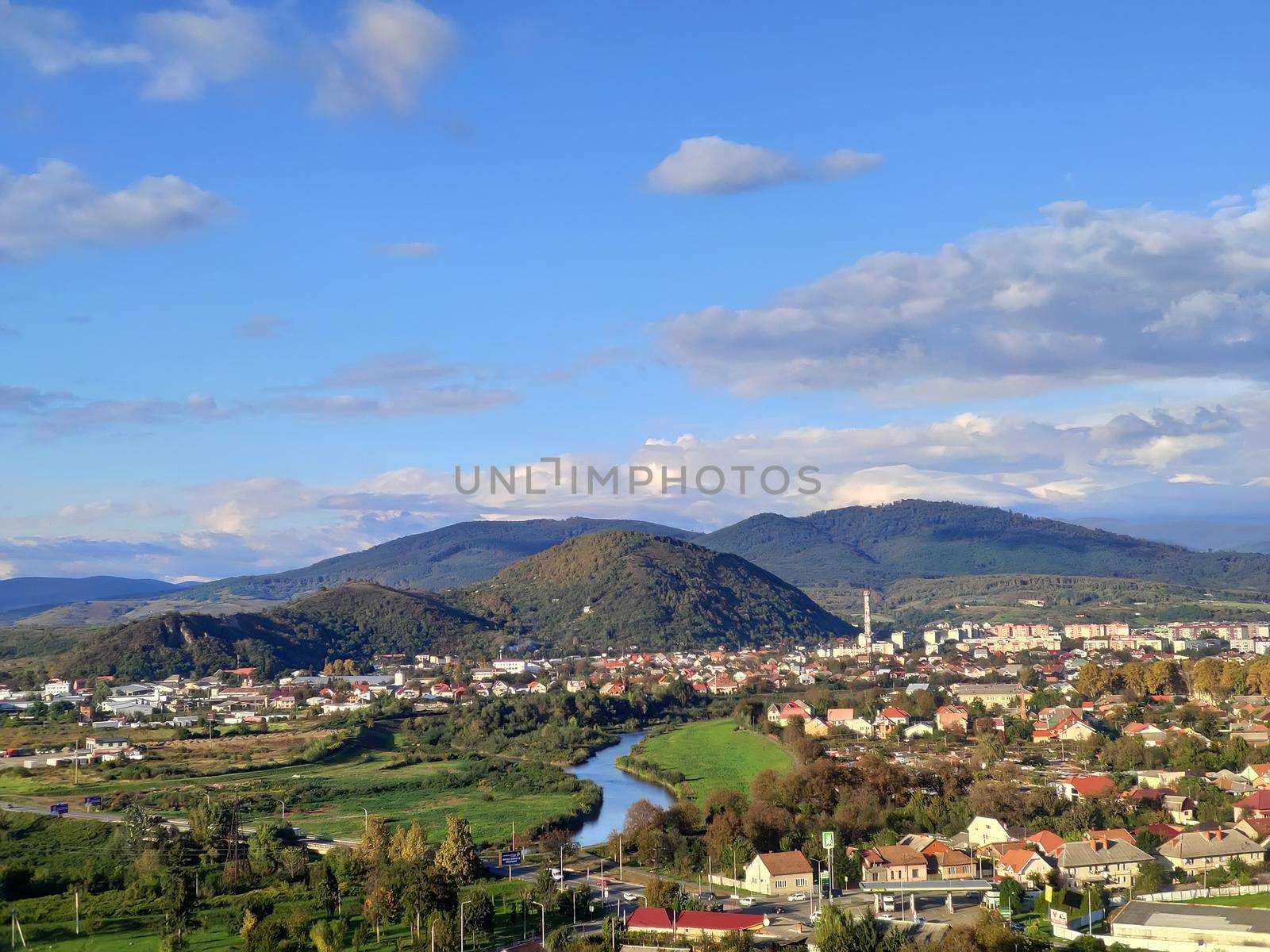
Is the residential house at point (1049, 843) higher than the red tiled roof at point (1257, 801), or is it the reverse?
the red tiled roof at point (1257, 801)

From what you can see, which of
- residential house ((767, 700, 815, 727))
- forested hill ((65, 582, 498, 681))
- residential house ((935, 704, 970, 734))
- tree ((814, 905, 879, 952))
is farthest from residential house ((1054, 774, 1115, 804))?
forested hill ((65, 582, 498, 681))

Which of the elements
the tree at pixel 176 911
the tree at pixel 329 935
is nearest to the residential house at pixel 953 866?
the tree at pixel 329 935

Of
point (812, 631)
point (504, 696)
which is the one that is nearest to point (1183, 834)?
point (504, 696)

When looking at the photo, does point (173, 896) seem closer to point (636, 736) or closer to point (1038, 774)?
point (1038, 774)

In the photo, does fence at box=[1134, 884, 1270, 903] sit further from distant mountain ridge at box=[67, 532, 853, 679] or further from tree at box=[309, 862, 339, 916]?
distant mountain ridge at box=[67, 532, 853, 679]

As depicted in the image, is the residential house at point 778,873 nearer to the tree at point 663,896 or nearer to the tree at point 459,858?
the tree at point 663,896

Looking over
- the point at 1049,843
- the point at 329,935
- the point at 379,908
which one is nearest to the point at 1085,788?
the point at 1049,843
